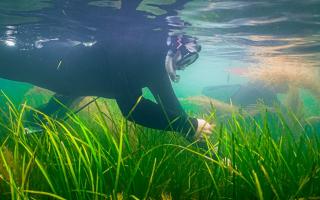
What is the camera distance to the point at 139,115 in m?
4.89

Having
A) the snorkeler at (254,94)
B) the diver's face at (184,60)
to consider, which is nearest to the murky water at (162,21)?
the diver's face at (184,60)

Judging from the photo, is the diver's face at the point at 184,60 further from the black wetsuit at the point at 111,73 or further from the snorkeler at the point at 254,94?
the snorkeler at the point at 254,94

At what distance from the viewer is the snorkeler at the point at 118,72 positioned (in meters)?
4.90

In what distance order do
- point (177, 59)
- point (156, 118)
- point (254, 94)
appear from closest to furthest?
point (156, 118) < point (177, 59) < point (254, 94)

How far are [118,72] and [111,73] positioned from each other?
0.19 meters

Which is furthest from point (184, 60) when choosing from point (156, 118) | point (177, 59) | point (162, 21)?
point (162, 21)

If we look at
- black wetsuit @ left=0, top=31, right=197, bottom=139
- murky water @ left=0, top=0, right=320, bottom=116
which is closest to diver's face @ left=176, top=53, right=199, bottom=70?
black wetsuit @ left=0, top=31, right=197, bottom=139

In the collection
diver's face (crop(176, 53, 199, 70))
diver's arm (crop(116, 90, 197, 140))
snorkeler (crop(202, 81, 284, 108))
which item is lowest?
snorkeler (crop(202, 81, 284, 108))

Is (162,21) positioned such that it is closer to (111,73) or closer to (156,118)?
(111,73)

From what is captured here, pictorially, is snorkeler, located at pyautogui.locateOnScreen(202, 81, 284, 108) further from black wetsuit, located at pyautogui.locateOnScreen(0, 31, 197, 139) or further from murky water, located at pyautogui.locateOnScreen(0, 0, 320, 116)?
black wetsuit, located at pyautogui.locateOnScreen(0, 31, 197, 139)

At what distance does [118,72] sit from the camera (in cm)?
528

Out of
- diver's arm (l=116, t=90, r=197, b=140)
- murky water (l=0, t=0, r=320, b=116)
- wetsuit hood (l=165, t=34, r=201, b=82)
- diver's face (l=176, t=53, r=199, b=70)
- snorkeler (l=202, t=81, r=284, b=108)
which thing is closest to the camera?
diver's arm (l=116, t=90, r=197, b=140)

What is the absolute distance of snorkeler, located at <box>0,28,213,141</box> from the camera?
4.90 m

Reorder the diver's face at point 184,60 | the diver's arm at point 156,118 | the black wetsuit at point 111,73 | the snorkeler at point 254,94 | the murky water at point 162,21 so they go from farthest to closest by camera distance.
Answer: the snorkeler at point 254,94
the murky water at point 162,21
the diver's face at point 184,60
the black wetsuit at point 111,73
the diver's arm at point 156,118
